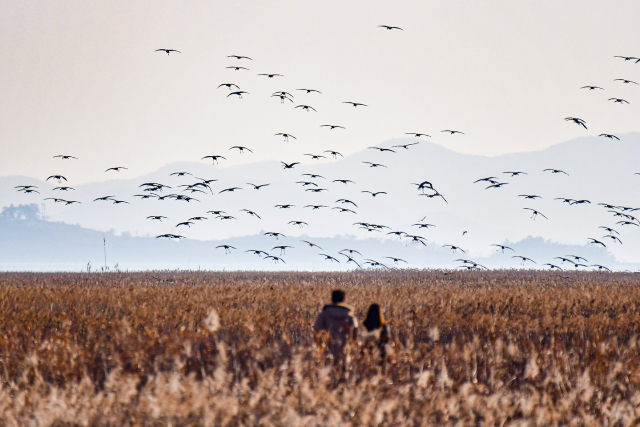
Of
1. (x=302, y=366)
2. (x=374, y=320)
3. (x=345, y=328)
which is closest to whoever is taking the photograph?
(x=302, y=366)

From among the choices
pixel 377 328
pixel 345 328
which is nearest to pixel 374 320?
pixel 377 328

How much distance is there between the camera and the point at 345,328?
1036 centimetres

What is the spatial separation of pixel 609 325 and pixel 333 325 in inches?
304

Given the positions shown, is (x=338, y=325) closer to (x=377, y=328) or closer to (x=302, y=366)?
(x=377, y=328)

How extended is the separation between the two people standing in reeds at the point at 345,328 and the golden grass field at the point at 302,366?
8.6 inches

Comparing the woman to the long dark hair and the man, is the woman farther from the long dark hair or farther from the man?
the man

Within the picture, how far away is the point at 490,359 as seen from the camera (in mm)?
10703

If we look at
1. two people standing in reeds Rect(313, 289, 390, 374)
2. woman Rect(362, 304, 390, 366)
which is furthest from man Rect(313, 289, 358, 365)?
woman Rect(362, 304, 390, 366)

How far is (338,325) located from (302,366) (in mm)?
1848

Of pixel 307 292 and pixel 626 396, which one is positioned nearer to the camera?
pixel 626 396

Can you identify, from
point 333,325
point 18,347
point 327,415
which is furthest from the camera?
point 18,347

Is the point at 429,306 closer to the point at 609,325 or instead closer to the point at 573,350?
the point at 609,325

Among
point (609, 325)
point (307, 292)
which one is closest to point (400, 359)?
point (609, 325)

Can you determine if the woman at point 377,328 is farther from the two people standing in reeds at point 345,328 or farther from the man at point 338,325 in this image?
the man at point 338,325
